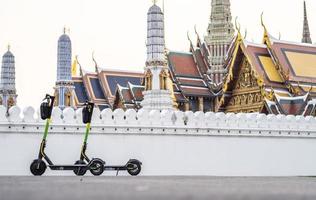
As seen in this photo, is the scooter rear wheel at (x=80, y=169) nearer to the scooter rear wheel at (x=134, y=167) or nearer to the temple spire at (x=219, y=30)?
the scooter rear wheel at (x=134, y=167)

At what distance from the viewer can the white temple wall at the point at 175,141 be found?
13453mm

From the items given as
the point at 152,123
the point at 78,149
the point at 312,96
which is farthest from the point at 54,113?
the point at 312,96

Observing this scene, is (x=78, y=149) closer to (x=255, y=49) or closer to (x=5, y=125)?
(x=5, y=125)

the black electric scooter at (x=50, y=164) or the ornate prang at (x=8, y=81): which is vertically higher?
the ornate prang at (x=8, y=81)

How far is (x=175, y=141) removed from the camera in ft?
49.4

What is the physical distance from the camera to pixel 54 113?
1372cm

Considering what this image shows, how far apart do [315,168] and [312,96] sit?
374 inches

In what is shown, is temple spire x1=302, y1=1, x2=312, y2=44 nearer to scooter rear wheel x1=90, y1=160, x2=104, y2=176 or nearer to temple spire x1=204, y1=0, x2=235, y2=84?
temple spire x1=204, y1=0, x2=235, y2=84

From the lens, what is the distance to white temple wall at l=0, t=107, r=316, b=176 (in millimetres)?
13453

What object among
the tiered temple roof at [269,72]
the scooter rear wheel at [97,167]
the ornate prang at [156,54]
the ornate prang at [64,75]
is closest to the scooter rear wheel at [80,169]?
the scooter rear wheel at [97,167]

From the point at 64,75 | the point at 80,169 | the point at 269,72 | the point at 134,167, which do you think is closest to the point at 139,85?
the point at 64,75

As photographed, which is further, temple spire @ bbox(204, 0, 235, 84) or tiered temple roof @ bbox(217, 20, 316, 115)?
temple spire @ bbox(204, 0, 235, 84)

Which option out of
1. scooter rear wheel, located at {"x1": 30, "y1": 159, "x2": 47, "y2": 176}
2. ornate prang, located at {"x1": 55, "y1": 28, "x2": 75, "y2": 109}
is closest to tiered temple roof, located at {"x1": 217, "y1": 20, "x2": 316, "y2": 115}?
ornate prang, located at {"x1": 55, "y1": 28, "x2": 75, "y2": 109}

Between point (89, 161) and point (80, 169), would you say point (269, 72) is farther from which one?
point (80, 169)
